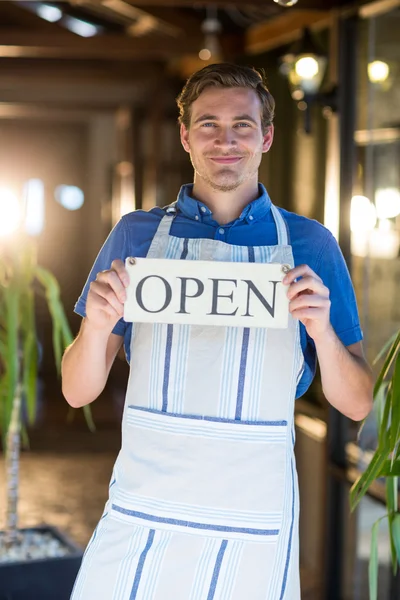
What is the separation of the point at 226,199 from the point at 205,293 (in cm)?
23

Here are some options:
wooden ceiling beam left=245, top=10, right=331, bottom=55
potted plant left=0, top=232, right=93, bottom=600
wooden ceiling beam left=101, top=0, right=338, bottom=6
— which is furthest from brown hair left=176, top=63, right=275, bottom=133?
wooden ceiling beam left=245, top=10, right=331, bottom=55

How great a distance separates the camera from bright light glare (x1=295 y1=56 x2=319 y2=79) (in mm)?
3994

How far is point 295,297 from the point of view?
1.57 m

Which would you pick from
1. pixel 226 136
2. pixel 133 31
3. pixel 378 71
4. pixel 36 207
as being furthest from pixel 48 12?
pixel 226 136

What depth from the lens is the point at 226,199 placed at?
5.75 ft

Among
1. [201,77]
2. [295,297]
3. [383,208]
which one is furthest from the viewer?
[383,208]

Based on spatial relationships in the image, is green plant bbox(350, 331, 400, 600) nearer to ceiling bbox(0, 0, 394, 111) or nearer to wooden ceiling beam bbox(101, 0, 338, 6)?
wooden ceiling beam bbox(101, 0, 338, 6)

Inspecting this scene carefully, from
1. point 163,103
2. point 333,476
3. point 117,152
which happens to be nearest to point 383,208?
point 333,476

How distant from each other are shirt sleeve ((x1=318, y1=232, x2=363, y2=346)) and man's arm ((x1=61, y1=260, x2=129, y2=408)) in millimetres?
387

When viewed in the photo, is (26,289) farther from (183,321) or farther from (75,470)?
(75,470)

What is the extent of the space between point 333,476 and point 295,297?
2587 mm

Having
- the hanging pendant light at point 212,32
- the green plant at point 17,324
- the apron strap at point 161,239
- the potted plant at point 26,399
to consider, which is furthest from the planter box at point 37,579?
the hanging pendant light at point 212,32

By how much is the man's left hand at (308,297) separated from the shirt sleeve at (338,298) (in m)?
0.17

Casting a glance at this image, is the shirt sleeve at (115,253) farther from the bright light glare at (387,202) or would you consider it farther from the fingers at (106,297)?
the bright light glare at (387,202)
